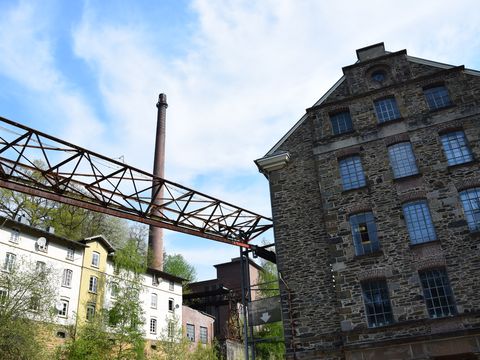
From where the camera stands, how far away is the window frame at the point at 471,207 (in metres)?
14.5

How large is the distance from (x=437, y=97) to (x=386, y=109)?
6.53ft

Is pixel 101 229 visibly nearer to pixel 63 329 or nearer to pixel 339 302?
pixel 63 329

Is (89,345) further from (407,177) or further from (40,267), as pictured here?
(407,177)

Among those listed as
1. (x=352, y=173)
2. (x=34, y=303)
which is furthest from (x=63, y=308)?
(x=352, y=173)

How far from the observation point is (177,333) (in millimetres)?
30781

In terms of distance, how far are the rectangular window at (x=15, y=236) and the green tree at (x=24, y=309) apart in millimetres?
2385

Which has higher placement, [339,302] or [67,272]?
[67,272]

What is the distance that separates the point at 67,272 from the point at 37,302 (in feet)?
24.0

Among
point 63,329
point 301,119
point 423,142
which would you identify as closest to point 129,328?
point 63,329

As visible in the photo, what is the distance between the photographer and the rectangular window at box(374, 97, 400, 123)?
17.6 meters

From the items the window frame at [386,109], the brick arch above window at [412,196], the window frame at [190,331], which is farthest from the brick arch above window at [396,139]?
the window frame at [190,331]

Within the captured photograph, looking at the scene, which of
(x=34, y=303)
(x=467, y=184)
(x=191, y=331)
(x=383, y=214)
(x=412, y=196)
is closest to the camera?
(x=467, y=184)

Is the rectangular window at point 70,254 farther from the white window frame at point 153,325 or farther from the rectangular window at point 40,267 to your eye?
the white window frame at point 153,325

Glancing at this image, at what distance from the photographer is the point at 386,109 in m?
17.8
